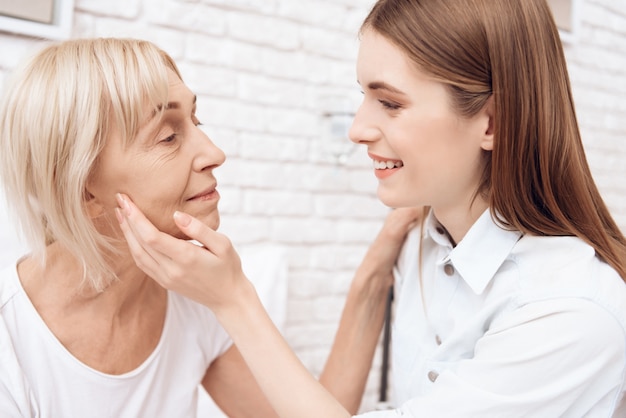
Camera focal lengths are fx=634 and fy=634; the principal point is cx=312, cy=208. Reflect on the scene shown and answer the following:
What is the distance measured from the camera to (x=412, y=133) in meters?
1.09

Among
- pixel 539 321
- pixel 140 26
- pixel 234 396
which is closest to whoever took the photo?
pixel 539 321

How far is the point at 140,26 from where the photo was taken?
178cm

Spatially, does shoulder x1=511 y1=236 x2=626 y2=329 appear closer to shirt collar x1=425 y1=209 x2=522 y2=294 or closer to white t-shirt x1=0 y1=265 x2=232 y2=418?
shirt collar x1=425 y1=209 x2=522 y2=294

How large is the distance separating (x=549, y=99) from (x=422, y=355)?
557mm

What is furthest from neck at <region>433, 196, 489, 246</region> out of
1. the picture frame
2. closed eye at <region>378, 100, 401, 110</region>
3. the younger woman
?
the picture frame

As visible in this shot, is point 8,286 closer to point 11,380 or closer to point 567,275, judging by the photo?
point 11,380

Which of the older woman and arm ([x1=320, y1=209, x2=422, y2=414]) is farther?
arm ([x1=320, y1=209, x2=422, y2=414])

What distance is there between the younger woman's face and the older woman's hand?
1.05ft

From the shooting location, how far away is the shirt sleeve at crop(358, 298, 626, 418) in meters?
0.96

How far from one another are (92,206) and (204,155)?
Result: 0.22m

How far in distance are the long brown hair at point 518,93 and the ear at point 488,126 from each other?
1 cm

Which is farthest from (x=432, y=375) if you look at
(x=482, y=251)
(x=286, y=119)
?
(x=286, y=119)

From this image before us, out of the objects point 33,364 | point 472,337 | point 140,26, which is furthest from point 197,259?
point 140,26

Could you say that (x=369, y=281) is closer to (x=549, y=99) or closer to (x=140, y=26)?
(x=549, y=99)
